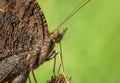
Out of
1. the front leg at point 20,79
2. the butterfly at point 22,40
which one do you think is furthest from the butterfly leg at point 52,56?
the front leg at point 20,79

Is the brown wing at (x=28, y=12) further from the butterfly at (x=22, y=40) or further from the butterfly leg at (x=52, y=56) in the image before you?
the butterfly leg at (x=52, y=56)

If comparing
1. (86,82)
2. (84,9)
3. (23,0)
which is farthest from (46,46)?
(84,9)

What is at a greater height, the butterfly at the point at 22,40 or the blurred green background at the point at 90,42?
the blurred green background at the point at 90,42

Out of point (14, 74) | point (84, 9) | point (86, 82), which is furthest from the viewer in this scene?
point (84, 9)

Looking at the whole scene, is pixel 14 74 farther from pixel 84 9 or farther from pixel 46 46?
pixel 84 9

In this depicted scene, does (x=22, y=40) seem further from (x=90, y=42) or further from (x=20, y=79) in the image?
(x=90, y=42)

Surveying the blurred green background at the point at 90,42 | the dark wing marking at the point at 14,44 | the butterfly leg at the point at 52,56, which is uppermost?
the blurred green background at the point at 90,42

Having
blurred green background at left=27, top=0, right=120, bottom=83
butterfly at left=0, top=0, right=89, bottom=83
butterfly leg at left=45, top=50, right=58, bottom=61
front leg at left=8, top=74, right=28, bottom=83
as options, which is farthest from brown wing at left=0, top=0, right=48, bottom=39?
blurred green background at left=27, top=0, right=120, bottom=83
